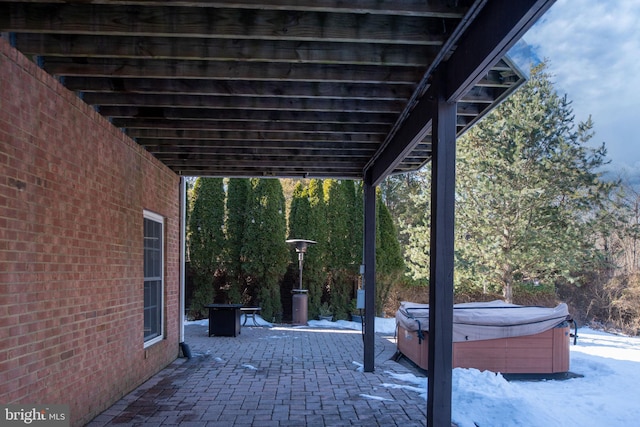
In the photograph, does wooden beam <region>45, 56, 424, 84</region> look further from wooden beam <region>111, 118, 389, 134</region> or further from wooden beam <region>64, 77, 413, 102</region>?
wooden beam <region>111, 118, 389, 134</region>

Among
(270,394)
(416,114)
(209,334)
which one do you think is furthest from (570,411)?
(209,334)

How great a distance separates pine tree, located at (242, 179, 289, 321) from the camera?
14062 mm

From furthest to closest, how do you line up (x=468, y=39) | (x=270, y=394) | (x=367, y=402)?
(x=270, y=394) → (x=367, y=402) → (x=468, y=39)

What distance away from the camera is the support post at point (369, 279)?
7250 millimetres

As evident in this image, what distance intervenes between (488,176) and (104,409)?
11604 mm

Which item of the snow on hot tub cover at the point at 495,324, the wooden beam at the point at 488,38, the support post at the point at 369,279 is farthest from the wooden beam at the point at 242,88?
the snow on hot tub cover at the point at 495,324

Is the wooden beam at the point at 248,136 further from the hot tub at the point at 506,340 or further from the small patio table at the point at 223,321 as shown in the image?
the small patio table at the point at 223,321

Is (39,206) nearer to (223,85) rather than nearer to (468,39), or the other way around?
(223,85)

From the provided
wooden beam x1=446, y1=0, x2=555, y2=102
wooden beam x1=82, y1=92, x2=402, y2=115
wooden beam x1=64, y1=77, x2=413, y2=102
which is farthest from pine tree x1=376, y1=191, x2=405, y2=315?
wooden beam x1=446, y1=0, x2=555, y2=102

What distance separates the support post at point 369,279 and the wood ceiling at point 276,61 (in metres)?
1.41

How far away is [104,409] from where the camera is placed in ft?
16.6

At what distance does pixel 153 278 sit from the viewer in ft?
23.7

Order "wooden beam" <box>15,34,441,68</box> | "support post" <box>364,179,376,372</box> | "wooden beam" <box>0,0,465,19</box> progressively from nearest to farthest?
1. "wooden beam" <box>0,0,465,19</box>
2. "wooden beam" <box>15,34,441,68</box>
3. "support post" <box>364,179,376,372</box>

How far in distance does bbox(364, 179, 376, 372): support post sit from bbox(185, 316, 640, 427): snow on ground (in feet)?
1.32
